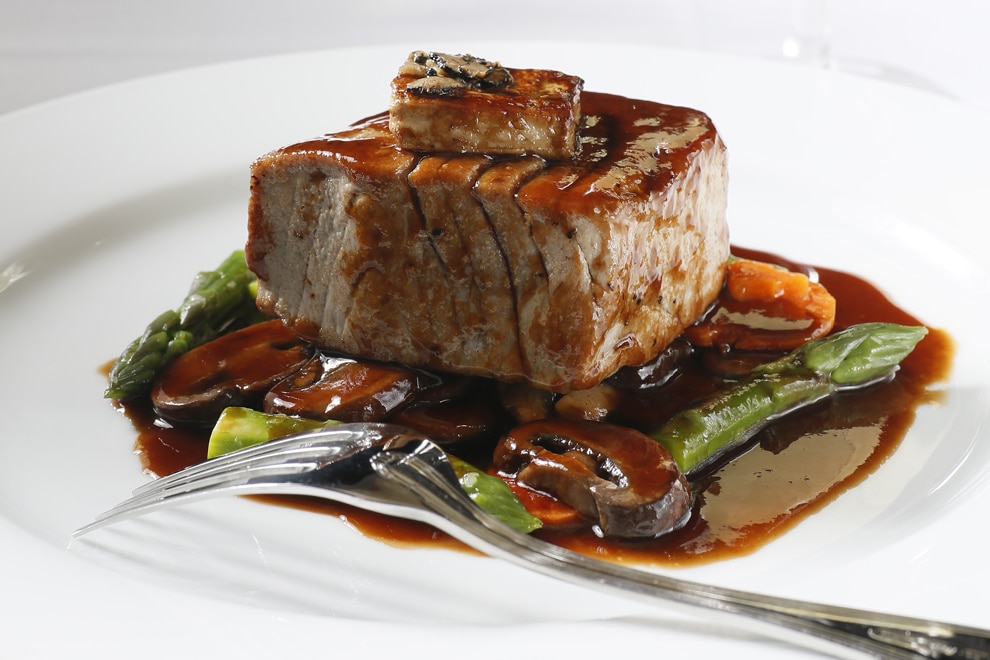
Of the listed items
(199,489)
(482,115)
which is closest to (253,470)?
(199,489)

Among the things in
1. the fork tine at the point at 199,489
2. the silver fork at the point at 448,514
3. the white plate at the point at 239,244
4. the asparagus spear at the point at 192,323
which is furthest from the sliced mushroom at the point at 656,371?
the asparagus spear at the point at 192,323

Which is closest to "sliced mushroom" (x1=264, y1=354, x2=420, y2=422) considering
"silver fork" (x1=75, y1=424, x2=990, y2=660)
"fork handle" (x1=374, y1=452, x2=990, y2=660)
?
"silver fork" (x1=75, y1=424, x2=990, y2=660)

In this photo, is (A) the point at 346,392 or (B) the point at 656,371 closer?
(A) the point at 346,392

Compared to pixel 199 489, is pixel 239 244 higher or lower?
lower

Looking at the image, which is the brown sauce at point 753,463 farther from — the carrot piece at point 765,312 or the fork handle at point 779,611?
the fork handle at point 779,611

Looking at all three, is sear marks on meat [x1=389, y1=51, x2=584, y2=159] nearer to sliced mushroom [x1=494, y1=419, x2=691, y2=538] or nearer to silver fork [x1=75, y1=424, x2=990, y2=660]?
sliced mushroom [x1=494, y1=419, x2=691, y2=538]

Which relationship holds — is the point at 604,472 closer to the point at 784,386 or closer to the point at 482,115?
the point at 784,386

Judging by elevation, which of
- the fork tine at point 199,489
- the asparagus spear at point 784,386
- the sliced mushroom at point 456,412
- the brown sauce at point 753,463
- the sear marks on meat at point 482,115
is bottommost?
the brown sauce at point 753,463
